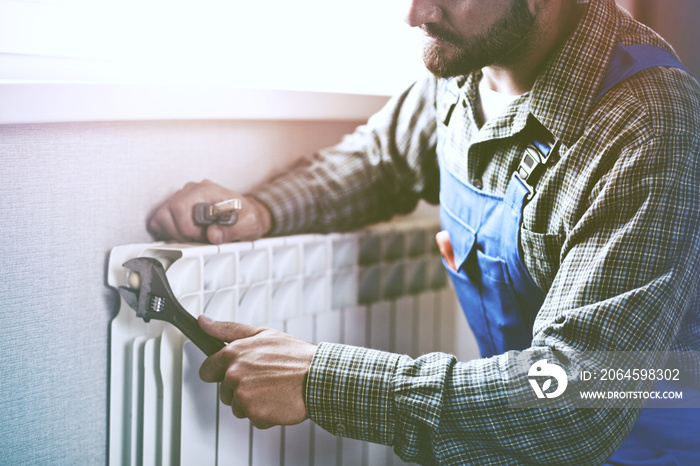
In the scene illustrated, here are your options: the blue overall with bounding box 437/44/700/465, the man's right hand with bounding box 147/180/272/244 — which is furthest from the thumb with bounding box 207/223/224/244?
the blue overall with bounding box 437/44/700/465

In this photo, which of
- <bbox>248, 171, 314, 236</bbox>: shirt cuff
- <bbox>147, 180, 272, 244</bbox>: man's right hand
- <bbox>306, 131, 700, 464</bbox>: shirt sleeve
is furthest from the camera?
<bbox>248, 171, 314, 236</bbox>: shirt cuff

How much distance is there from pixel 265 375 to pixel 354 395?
0.10 metres

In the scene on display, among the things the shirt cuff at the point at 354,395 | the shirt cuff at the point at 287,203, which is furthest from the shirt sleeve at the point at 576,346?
the shirt cuff at the point at 287,203

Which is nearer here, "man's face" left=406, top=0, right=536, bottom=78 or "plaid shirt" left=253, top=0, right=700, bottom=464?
"plaid shirt" left=253, top=0, right=700, bottom=464

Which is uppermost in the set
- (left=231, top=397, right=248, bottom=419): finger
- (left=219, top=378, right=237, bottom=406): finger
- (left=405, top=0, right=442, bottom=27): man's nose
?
(left=405, top=0, right=442, bottom=27): man's nose

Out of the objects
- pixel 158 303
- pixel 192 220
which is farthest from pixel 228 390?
pixel 192 220

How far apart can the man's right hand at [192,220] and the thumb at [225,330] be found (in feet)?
0.51

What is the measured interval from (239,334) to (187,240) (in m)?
0.20

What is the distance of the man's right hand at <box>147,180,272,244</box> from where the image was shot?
950mm

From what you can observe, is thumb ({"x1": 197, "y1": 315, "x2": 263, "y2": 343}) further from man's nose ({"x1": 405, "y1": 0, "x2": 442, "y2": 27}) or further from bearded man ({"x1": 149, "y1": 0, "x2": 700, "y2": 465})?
man's nose ({"x1": 405, "y1": 0, "x2": 442, "y2": 27})

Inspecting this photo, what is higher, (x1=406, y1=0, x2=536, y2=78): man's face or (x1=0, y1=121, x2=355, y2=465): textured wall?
(x1=406, y1=0, x2=536, y2=78): man's face

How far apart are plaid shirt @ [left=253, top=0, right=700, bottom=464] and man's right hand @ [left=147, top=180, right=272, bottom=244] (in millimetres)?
274

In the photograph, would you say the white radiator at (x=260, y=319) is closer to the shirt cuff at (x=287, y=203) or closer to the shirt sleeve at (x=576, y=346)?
the shirt cuff at (x=287, y=203)

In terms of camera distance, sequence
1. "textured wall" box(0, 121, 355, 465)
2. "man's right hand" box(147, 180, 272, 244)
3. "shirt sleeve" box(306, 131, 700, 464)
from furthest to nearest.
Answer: "man's right hand" box(147, 180, 272, 244), "textured wall" box(0, 121, 355, 465), "shirt sleeve" box(306, 131, 700, 464)
